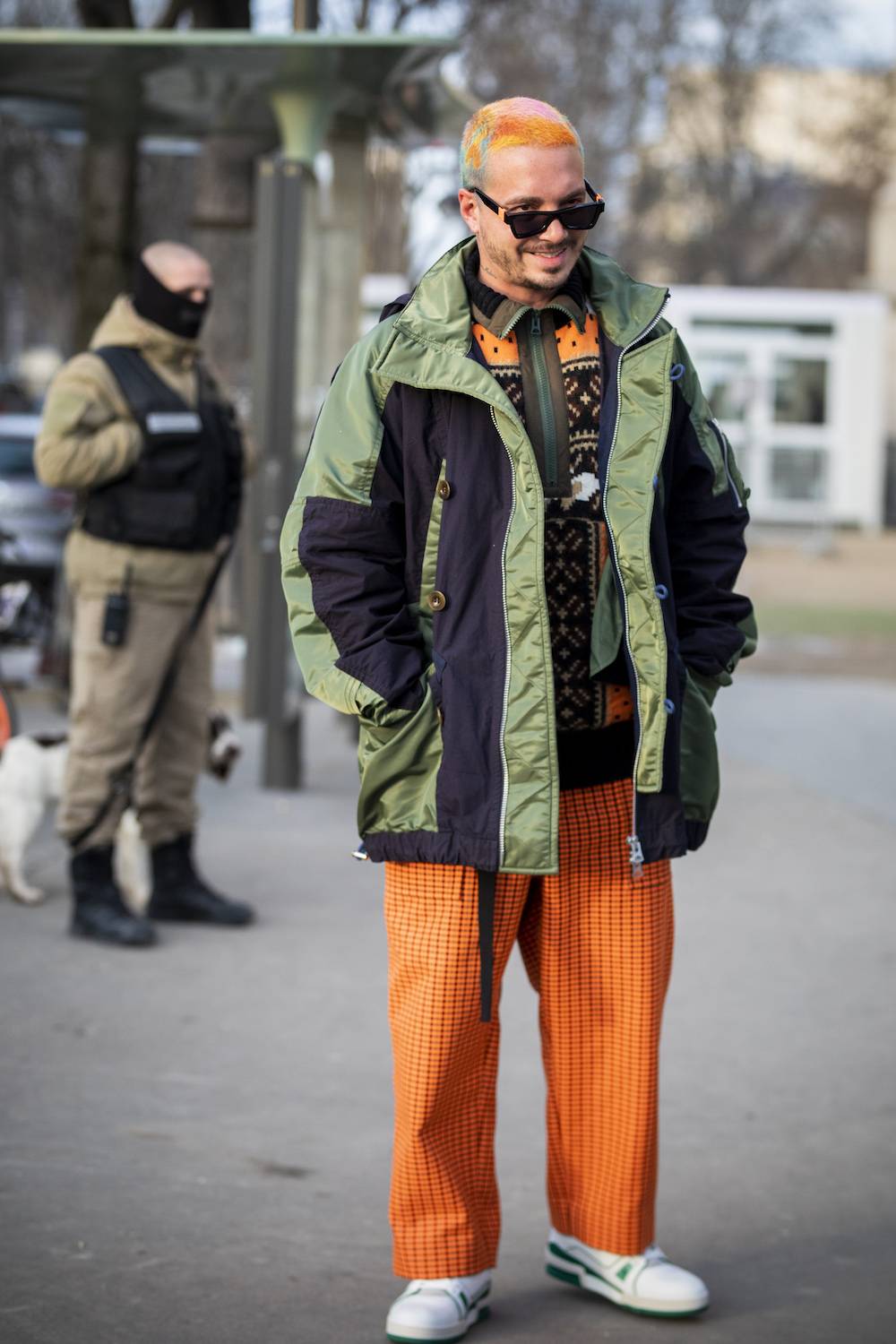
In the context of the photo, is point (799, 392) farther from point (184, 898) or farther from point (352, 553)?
point (352, 553)

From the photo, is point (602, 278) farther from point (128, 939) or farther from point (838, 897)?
point (838, 897)

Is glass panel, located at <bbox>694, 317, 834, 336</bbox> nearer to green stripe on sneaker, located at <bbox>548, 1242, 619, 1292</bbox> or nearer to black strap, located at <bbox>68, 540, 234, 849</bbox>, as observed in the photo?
black strap, located at <bbox>68, 540, 234, 849</bbox>

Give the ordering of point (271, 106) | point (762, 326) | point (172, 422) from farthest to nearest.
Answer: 1. point (762, 326)
2. point (271, 106)
3. point (172, 422)

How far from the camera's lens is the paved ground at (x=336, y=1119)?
11.4 feet

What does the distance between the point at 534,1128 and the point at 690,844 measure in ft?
4.59

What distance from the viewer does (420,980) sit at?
126 inches

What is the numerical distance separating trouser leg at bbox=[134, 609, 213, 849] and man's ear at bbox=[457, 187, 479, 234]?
296 cm

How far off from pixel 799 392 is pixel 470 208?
2756cm

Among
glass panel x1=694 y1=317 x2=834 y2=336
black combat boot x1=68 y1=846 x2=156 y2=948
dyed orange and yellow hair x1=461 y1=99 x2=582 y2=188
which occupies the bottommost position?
black combat boot x1=68 y1=846 x2=156 y2=948

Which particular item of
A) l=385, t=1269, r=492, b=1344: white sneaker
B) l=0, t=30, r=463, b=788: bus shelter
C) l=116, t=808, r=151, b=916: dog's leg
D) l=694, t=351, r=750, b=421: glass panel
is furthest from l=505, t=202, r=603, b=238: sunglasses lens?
l=694, t=351, r=750, b=421: glass panel

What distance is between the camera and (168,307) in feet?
18.8

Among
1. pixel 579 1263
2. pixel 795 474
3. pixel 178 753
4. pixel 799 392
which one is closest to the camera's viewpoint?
pixel 579 1263

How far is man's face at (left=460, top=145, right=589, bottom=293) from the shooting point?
3051mm

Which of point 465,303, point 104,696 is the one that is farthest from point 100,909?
point 465,303
